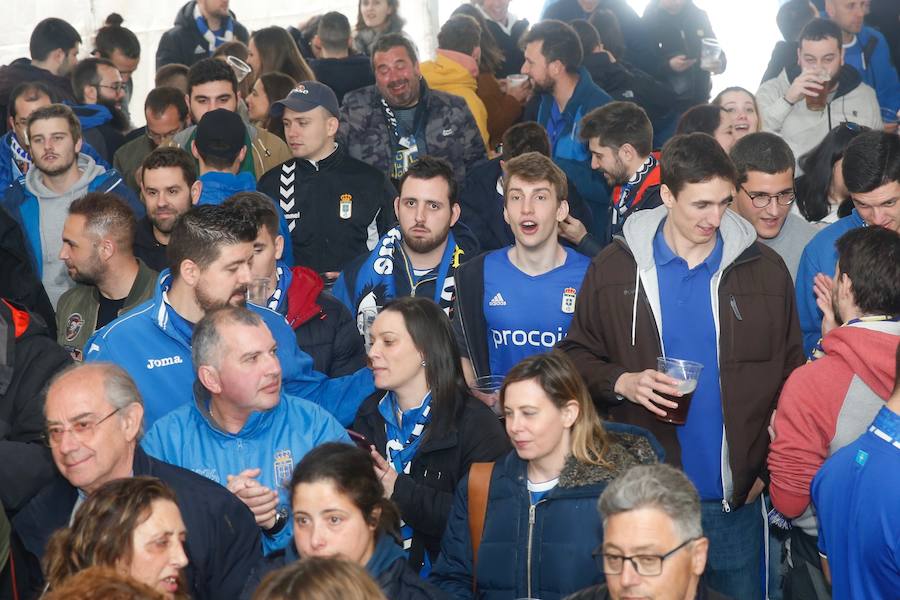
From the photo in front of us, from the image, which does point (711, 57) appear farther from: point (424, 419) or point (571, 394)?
point (571, 394)

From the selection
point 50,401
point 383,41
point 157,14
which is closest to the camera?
point 50,401

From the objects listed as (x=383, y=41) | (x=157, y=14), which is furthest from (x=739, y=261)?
(x=157, y=14)

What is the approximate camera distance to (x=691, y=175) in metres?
4.74

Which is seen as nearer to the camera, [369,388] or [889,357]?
[889,357]

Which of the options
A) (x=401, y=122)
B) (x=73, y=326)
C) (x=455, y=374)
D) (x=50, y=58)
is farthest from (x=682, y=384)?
(x=50, y=58)

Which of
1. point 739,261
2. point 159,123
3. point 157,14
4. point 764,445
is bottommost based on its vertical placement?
point 764,445

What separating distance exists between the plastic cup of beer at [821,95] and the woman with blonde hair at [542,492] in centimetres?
390

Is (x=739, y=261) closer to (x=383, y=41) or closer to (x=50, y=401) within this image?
(x=50, y=401)

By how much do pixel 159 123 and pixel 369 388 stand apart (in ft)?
12.7

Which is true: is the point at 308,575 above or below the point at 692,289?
below

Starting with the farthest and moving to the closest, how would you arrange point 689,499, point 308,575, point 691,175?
point 691,175, point 689,499, point 308,575

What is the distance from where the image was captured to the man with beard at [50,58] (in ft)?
30.2

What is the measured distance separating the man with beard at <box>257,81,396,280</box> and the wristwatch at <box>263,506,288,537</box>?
2665 millimetres

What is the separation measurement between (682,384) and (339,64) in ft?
18.5
